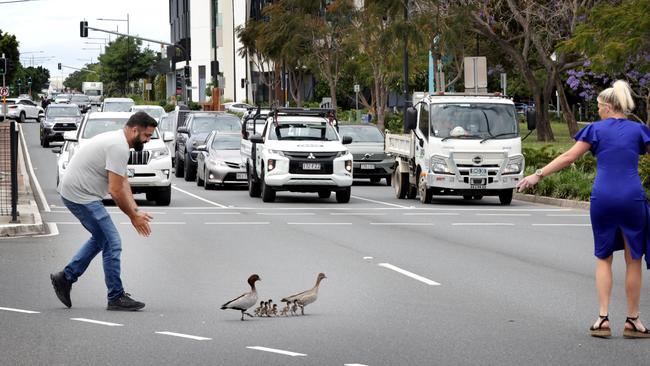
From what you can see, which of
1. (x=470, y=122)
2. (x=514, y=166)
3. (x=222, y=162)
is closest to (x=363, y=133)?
(x=222, y=162)

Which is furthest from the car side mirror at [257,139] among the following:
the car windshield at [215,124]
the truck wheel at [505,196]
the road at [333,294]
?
the car windshield at [215,124]

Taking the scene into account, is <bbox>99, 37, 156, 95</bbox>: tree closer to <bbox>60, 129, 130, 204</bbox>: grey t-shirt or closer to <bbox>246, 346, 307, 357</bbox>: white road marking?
<bbox>60, 129, 130, 204</bbox>: grey t-shirt

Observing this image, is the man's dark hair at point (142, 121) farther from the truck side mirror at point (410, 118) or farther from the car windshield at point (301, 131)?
the car windshield at point (301, 131)

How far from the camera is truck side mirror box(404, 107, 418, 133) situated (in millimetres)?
27870

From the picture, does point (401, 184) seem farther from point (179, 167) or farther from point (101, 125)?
point (179, 167)

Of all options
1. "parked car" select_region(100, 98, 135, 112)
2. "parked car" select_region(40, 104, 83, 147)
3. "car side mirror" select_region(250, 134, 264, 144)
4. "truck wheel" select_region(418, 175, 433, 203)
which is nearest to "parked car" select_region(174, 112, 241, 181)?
"car side mirror" select_region(250, 134, 264, 144)

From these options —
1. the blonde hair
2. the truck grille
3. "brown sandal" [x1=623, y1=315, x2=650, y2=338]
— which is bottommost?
"brown sandal" [x1=623, y1=315, x2=650, y2=338]

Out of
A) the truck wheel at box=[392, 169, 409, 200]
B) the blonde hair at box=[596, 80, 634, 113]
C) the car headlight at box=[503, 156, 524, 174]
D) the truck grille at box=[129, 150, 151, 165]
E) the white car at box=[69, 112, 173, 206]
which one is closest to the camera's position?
the blonde hair at box=[596, 80, 634, 113]

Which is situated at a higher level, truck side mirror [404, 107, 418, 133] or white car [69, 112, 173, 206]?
truck side mirror [404, 107, 418, 133]

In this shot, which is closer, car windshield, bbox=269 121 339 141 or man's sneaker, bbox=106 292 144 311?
man's sneaker, bbox=106 292 144 311

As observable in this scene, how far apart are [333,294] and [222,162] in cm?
2070

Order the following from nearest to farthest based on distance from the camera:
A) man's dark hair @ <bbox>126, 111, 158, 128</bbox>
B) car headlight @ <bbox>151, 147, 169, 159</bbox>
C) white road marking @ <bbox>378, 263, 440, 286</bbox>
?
1. man's dark hair @ <bbox>126, 111, 158, 128</bbox>
2. white road marking @ <bbox>378, 263, 440, 286</bbox>
3. car headlight @ <bbox>151, 147, 169, 159</bbox>

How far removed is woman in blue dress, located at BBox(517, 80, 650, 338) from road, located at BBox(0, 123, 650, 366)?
32cm

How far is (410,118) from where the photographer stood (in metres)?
28.0
